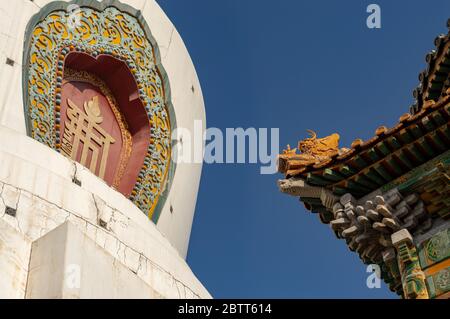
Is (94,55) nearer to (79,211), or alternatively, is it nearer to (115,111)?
(115,111)

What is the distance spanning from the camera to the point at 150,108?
14195 mm


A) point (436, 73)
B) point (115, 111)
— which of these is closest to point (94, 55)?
point (115, 111)

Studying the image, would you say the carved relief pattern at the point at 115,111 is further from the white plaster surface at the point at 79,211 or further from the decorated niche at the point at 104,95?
the white plaster surface at the point at 79,211

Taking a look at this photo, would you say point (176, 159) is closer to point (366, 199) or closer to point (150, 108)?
point (150, 108)

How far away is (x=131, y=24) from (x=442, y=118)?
6.48 meters

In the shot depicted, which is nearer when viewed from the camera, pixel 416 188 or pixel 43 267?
pixel 43 267

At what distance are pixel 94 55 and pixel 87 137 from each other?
46.5 inches

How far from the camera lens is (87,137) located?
1310cm

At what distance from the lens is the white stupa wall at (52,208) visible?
9391 mm

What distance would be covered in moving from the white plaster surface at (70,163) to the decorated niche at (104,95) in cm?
17

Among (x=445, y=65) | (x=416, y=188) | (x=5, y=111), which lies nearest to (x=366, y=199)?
(x=416, y=188)

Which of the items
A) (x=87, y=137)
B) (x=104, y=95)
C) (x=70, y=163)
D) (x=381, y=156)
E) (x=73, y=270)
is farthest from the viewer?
(x=104, y=95)
